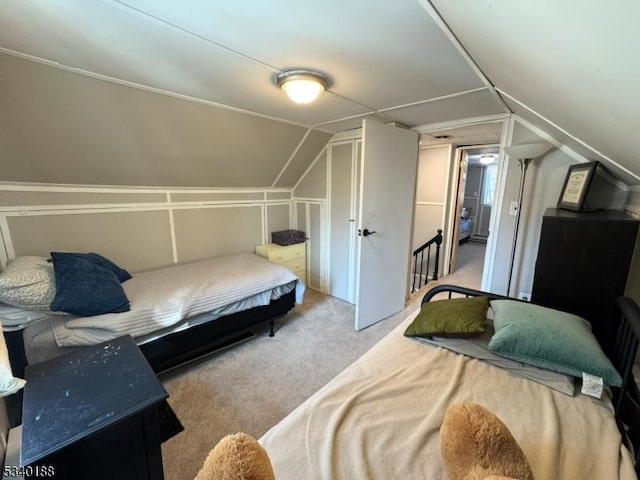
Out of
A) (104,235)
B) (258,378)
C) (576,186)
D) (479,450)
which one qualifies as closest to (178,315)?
(258,378)

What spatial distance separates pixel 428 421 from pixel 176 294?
1863mm

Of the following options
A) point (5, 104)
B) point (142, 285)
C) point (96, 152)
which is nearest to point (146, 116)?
point (96, 152)

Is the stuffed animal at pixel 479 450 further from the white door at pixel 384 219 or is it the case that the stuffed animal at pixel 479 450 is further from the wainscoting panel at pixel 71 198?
the wainscoting panel at pixel 71 198

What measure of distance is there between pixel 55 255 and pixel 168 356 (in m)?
1.06

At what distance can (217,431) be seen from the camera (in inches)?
63.6

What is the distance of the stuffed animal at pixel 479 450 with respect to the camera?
69cm

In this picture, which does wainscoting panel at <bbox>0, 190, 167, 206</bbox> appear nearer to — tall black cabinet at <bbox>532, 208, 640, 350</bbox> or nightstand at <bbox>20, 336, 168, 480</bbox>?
nightstand at <bbox>20, 336, 168, 480</bbox>

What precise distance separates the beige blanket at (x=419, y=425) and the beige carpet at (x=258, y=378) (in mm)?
895

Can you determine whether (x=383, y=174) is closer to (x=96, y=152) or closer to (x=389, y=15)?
(x=389, y=15)

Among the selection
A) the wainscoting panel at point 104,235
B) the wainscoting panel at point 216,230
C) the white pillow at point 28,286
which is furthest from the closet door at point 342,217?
the white pillow at point 28,286

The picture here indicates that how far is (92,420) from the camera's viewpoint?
936 mm

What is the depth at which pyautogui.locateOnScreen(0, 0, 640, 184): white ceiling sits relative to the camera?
68 centimetres

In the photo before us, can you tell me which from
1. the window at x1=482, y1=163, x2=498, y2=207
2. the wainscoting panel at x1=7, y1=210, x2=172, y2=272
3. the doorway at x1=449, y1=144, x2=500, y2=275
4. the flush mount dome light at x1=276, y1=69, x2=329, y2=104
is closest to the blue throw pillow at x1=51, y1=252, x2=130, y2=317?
the wainscoting panel at x1=7, y1=210, x2=172, y2=272

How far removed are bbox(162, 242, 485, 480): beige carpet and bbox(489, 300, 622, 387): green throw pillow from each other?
1.32m
